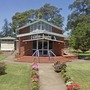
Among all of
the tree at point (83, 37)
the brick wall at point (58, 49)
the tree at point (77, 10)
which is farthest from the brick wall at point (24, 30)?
the tree at point (77, 10)

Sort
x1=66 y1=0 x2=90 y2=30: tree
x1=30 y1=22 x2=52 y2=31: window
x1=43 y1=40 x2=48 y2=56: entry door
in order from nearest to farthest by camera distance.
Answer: x1=43 y1=40 x2=48 y2=56: entry door → x1=30 y1=22 x2=52 y2=31: window → x1=66 y1=0 x2=90 y2=30: tree

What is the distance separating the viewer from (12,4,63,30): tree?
84.3m

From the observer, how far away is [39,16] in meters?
85.6

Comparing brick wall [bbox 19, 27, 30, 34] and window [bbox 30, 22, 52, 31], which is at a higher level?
window [bbox 30, 22, 52, 31]

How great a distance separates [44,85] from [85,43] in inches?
941

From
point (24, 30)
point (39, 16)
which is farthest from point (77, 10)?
point (24, 30)

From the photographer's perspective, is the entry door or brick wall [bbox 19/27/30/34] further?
brick wall [bbox 19/27/30/34]

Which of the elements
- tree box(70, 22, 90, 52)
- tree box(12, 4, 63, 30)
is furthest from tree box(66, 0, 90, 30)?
tree box(70, 22, 90, 52)

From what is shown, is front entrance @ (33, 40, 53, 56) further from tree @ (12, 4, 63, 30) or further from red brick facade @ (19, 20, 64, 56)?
tree @ (12, 4, 63, 30)

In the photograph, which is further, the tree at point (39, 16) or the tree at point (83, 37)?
the tree at point (39, 16)

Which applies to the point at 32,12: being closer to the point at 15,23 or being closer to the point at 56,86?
the point at 15,23

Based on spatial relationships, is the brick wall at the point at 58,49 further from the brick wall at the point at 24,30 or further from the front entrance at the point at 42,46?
the brick wall at the point at 24,30

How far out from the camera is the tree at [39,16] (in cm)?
8426

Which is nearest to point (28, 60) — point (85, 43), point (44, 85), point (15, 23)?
point (85, 43)
